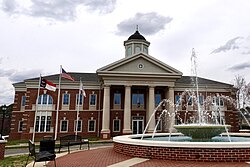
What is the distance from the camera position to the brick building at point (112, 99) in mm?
29688

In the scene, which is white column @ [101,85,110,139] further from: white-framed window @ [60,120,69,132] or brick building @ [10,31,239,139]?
white-framed window @ [60,120,69,132]

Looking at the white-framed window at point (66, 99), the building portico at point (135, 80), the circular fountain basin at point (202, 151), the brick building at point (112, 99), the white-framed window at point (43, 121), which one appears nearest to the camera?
the circular fountain basin at point (202, 151)

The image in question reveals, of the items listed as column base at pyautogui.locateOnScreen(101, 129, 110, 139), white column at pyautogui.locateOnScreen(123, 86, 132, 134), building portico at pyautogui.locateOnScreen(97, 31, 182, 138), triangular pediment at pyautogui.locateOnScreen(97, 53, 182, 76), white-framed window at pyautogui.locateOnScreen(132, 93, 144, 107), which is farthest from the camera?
white-framed window at pyautogui.locateOnScreen(132, 93, 144, 107)

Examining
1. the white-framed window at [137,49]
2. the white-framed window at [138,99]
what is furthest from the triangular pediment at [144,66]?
the white-framed window at [137,49]

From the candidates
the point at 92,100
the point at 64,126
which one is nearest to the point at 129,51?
the point at 92,100

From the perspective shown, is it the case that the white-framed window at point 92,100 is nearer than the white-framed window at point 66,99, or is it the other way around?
the white-framed window at point 66,99

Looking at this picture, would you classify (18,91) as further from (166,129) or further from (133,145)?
(133,145)

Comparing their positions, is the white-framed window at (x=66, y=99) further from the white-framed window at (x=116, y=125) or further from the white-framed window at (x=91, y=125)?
the white-framed window at (x=116, y=125)

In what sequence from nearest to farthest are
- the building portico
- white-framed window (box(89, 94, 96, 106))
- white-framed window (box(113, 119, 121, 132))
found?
the building portico < white-framed window (box(113, 119, 121, 132)) < white-framed window (box(89, 94, 96, 106))

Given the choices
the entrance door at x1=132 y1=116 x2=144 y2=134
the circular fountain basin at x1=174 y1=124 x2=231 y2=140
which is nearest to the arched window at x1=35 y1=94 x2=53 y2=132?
the entrance door at x1=132 y1=116 x2=144 y2=134

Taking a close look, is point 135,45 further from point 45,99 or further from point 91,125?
point 45,99

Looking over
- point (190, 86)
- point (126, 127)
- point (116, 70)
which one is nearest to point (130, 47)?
point (116, 70)

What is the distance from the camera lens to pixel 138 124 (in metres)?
32.4

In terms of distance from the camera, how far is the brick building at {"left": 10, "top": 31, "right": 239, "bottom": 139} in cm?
2969
